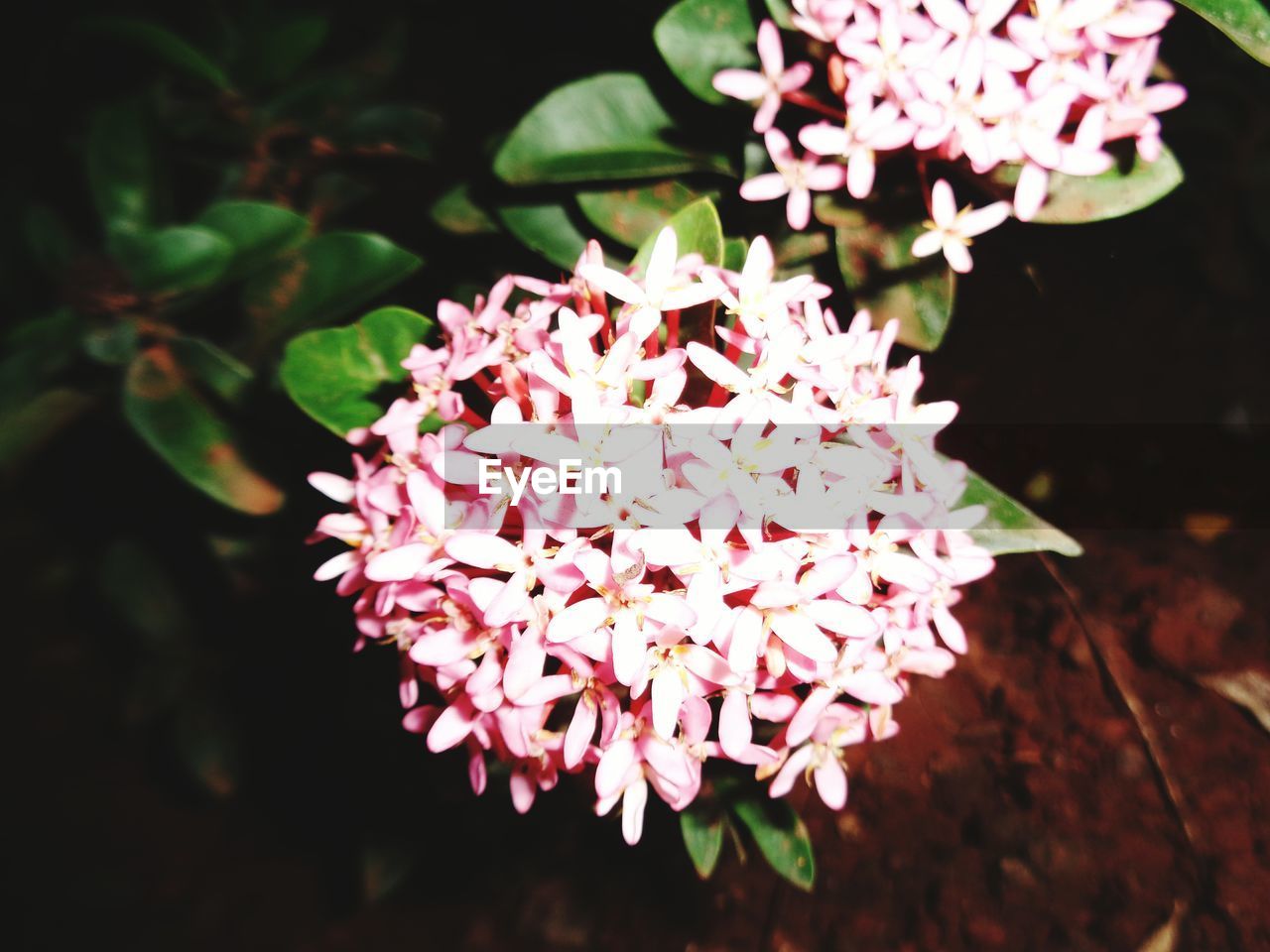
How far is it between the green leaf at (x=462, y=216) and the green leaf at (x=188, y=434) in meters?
0.42

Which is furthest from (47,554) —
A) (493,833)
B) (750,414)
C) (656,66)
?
(750,414)

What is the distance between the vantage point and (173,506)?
58.4 inches

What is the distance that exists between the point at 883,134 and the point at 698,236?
19 cm

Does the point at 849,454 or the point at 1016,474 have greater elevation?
the point at 849,454

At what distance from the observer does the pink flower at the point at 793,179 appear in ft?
2.68

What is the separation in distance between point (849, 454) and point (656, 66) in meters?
0.64

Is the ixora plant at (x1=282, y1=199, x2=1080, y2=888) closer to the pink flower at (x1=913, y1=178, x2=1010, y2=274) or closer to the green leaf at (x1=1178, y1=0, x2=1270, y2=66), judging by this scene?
the pink flower at (x1=913, y1=178, x2=1010, y2=274)

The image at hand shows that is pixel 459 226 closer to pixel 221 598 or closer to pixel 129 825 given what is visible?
pixel 221 598

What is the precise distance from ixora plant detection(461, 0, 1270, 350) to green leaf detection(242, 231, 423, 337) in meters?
0.16

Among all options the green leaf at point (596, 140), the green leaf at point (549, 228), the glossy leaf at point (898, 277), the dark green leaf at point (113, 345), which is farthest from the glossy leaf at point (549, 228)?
the dark green leaf at point (113, 345)

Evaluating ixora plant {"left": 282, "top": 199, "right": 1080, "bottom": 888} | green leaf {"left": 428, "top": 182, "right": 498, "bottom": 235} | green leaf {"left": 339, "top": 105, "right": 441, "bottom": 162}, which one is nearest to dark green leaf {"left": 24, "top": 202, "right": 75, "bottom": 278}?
green leaf {"left": 339, "top": 105, "right": 441, "bottom": 162}

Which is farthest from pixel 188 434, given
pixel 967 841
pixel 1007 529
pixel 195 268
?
pixel 967 841

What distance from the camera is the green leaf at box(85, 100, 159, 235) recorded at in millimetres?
1203

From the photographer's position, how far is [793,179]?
32.8 inches
